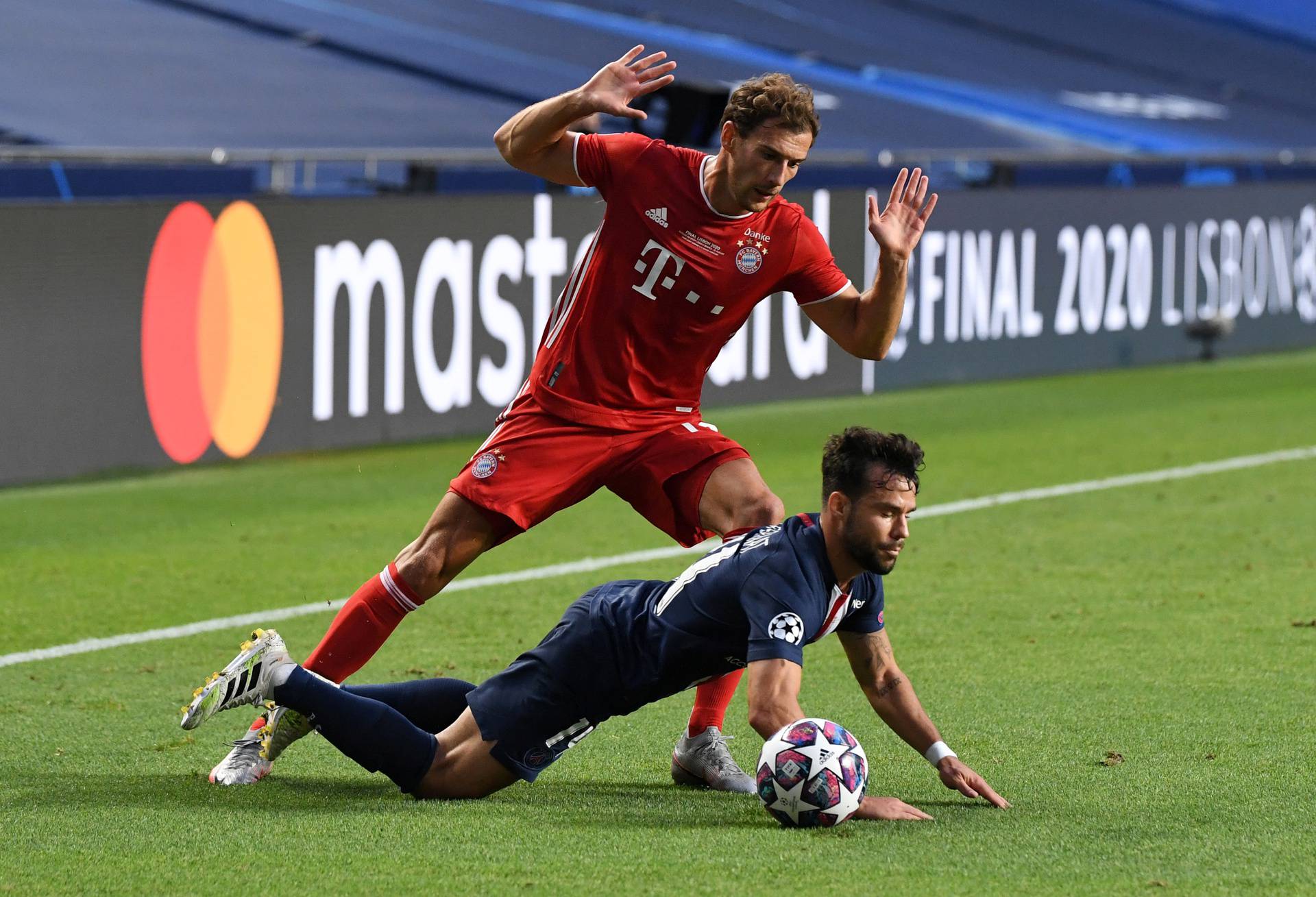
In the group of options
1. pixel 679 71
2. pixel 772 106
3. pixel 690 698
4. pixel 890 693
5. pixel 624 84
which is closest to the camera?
pixel 890 693

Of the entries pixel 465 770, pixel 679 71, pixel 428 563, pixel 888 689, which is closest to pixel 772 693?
pixel 888 689

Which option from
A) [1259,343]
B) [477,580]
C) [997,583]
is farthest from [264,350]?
[1259,343]

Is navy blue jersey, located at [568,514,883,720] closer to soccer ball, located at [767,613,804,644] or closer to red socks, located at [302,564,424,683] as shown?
soccer ball, located at [767,613,804,644]

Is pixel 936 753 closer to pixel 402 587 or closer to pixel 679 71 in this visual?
pixel 402 587

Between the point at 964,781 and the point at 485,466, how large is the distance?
1.66m

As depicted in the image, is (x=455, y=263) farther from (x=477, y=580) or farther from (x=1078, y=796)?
(x=1078, y=796)

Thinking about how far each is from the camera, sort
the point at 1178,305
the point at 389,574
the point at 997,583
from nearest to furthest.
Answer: the point at 389,574, the point at 997,583, the point at 1178,305

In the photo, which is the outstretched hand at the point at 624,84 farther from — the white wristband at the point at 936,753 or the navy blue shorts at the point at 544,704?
the white wristband at the point at 936,753

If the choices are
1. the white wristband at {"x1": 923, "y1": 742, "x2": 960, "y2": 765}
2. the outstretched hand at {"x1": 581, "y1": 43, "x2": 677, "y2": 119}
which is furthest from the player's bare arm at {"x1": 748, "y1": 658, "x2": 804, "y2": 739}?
Answer: the outstretched hand at {"x1": 581, "y1": 43, "x2": 677, "y2": 119}

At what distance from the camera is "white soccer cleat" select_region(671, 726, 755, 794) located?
5301 mm

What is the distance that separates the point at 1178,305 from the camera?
1831 centimetres

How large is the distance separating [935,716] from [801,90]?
197 cm

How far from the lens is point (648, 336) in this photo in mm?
5867

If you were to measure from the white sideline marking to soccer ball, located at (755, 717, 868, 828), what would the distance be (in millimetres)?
3276
